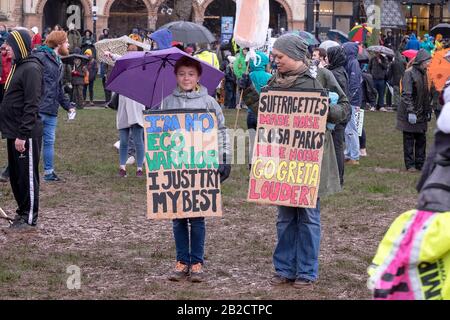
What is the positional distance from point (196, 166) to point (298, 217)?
0.88 metres

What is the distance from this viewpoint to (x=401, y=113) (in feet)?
46.9

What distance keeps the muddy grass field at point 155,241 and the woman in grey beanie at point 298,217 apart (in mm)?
155

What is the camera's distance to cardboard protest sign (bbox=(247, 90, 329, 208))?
737cm

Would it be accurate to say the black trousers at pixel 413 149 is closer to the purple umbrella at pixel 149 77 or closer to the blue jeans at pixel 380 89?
the purple umbrella at pixel 149 77

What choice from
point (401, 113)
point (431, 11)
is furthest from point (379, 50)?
point (431, 11)

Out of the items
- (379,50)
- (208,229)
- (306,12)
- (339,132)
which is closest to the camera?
(208,229)

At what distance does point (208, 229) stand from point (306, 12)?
121 feet

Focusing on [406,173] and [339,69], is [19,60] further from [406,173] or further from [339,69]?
[406,173]

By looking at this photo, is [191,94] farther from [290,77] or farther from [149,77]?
[149,77]

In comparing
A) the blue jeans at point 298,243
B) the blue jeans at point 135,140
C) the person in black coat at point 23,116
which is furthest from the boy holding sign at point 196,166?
the blue jeans at point 135,140

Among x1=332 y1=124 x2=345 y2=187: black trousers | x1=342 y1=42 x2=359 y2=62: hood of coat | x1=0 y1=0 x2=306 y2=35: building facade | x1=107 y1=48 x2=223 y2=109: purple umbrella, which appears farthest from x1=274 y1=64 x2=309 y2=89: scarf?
x1=0 y1=0 x2=306 y2=35: building facade

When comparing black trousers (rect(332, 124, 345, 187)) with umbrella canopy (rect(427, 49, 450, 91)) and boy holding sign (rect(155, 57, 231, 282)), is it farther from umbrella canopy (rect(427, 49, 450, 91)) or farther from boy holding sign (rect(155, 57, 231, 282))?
boy holding sign (rect(155, 57, 231, 282))

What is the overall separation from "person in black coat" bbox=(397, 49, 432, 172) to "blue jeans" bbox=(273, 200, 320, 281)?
6.85 m

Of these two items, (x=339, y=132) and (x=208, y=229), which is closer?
(x=208, y=229)
